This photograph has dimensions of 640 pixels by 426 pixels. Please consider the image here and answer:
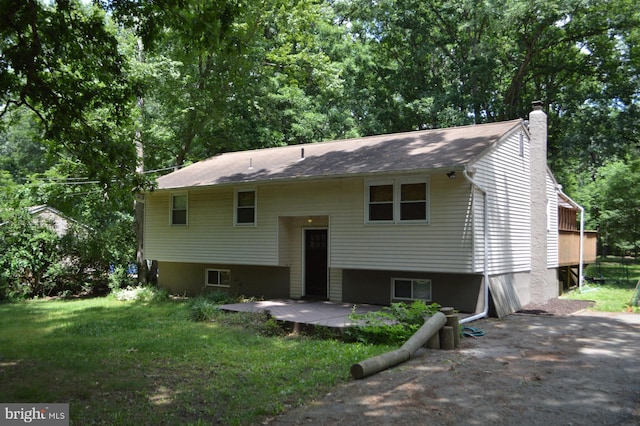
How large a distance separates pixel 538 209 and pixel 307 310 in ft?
24.9

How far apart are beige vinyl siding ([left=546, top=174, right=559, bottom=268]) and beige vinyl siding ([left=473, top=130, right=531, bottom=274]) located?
138 centimetres

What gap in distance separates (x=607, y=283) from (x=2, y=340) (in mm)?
21317

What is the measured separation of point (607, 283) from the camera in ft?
66.1

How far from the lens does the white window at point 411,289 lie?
491 inches

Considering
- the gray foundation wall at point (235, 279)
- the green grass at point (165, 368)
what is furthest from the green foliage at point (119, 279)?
the green grass at point (165, 368)

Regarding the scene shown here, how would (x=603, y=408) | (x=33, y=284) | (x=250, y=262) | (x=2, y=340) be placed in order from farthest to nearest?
(x=33, y=284)
(x=250, y=262)
(x=2, y=340)
(x=603, y=408)

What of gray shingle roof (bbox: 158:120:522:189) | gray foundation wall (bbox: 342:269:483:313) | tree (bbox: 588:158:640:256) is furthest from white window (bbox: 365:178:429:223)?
tree (bbox: 588:158:640:256)

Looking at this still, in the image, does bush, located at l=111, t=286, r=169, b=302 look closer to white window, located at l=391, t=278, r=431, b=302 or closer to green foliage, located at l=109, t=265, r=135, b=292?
green foliage, located at l=109, t=265, r=135, b=292

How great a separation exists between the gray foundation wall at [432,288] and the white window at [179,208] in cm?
626

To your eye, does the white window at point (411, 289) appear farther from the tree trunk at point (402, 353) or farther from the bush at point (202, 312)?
the bush at point (202, 312)

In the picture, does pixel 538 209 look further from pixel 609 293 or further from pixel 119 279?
pixel 119 279

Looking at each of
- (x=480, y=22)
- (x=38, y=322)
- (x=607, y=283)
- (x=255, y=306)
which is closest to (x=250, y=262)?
(x=255, y=306)

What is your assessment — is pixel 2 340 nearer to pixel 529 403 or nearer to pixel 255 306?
pixel 255 306

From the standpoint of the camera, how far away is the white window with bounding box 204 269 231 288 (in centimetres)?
1609
